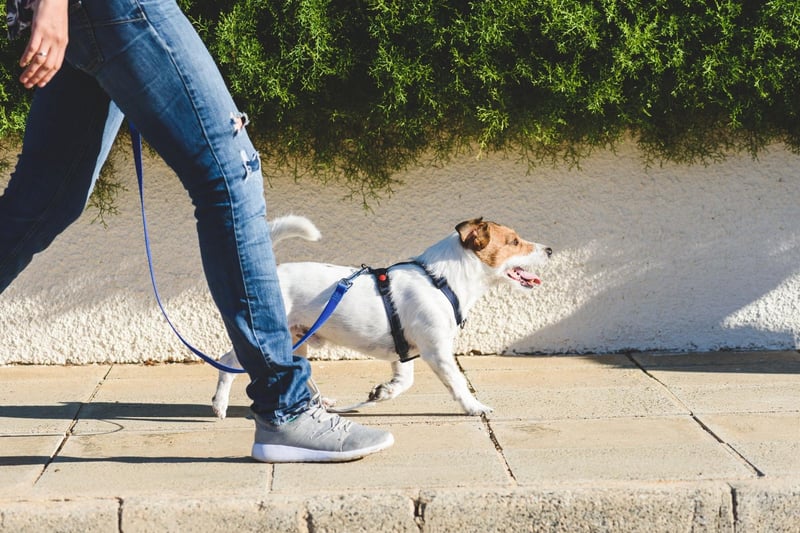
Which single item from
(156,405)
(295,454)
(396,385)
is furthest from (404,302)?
(156,405)

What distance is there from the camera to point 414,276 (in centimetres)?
435

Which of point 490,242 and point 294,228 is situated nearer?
point 294,228

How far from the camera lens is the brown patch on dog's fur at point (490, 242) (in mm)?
4402

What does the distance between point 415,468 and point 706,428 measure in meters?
1.28

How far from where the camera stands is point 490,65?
4789mm

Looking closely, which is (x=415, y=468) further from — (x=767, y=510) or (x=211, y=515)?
(x=767, y=510)

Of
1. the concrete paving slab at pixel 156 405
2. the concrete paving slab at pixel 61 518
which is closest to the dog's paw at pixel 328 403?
the concrete paving slab at pixel 156 405

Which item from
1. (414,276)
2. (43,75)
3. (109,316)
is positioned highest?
(43,75)

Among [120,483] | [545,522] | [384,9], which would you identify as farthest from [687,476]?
[384,9]

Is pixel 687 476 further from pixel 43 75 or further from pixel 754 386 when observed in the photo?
pixel 43 75

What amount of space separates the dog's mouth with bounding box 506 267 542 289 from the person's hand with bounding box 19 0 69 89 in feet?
7.83

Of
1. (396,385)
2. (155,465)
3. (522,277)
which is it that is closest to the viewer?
(155,465)

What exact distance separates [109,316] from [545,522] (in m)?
2.97

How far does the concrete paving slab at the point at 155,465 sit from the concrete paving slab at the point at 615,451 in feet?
3.20
